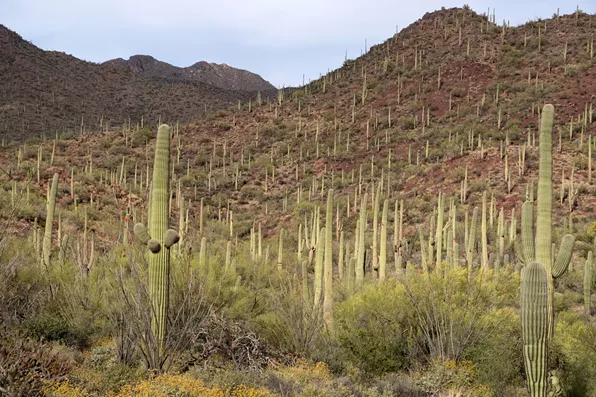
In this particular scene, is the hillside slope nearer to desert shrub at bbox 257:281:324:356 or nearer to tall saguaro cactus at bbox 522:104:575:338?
tall saguaro cactus at bbox 522:104:575:338

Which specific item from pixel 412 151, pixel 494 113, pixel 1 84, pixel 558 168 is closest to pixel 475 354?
pixel 558 168

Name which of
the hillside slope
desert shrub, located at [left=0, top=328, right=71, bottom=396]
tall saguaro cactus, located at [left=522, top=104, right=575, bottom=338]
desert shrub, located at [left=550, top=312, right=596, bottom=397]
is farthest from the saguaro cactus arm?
the hillside slope

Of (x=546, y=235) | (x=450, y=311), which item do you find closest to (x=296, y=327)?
(x=450, y=311)

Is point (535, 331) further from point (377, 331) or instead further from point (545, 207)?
point (377, 331)

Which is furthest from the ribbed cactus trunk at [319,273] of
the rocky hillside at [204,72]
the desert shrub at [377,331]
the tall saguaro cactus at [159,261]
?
the rocky hillside at [204,72]

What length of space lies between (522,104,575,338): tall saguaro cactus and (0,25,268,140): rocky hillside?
47.1 m

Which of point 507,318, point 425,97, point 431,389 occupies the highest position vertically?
point 425,97

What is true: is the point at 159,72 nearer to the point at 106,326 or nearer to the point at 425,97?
the point at 425,97

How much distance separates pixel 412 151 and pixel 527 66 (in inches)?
561

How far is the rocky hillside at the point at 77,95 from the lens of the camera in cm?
5628

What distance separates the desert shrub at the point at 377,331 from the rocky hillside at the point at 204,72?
100m

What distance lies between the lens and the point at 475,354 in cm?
1074

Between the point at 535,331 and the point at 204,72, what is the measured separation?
109025 mm

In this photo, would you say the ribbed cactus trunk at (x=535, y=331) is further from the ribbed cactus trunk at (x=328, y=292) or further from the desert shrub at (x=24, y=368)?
the desert shrub at (x=24, y=368)
